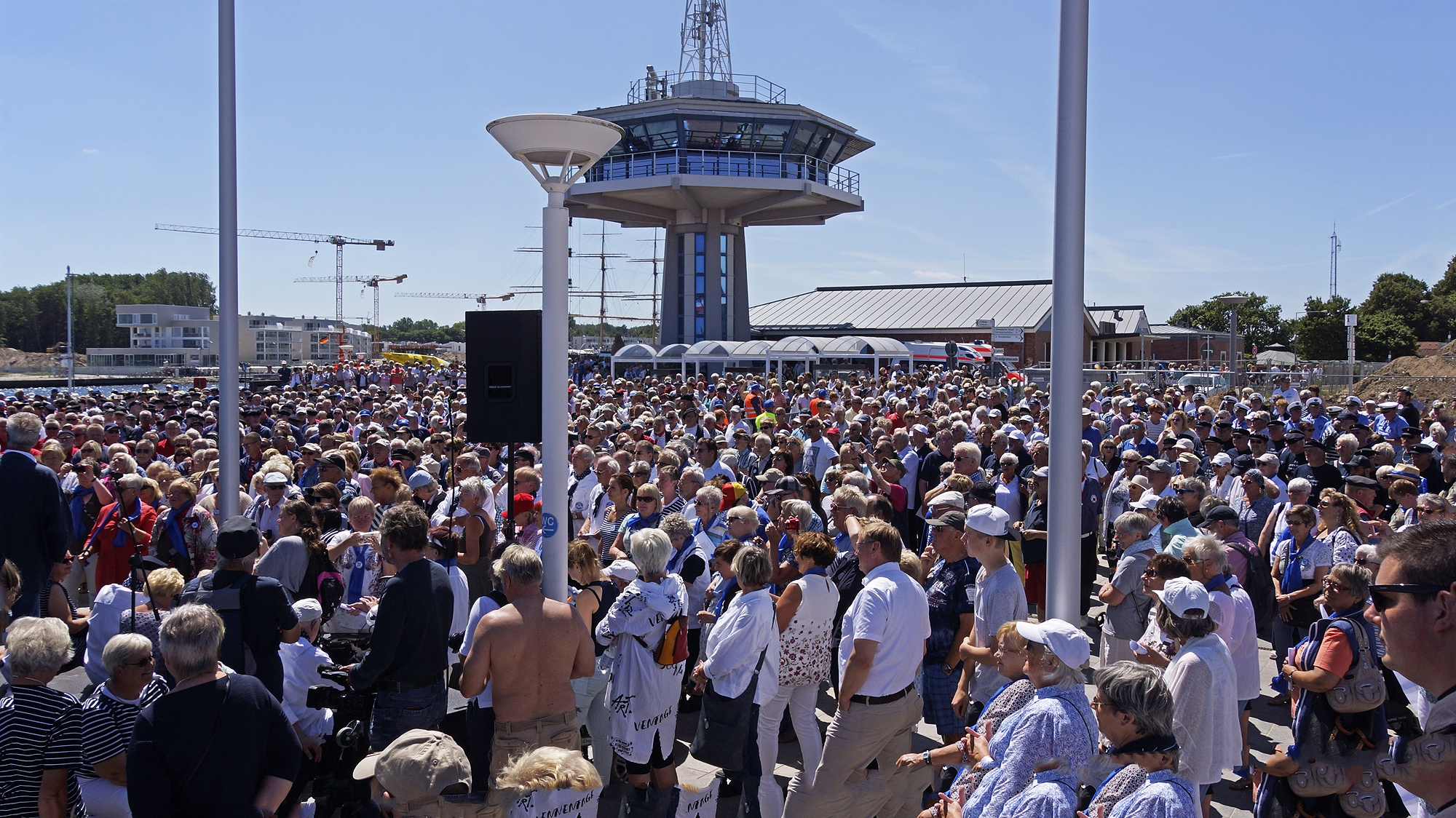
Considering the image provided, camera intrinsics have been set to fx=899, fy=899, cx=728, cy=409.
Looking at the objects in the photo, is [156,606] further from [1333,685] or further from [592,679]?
[1333,685]

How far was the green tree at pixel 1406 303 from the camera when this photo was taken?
2911 inches

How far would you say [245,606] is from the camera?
435 cm

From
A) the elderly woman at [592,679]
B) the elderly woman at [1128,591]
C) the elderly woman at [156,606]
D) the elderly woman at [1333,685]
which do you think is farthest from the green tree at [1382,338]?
the elderly woman at [156,606]

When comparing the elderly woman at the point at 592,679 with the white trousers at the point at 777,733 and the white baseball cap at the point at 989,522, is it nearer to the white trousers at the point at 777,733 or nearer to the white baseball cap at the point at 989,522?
the white trousers at the point at 777,733

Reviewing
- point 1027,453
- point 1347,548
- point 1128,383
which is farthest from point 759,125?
point 1347,548

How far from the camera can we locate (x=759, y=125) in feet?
141

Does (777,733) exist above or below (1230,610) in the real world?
below

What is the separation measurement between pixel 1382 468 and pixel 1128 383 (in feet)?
47.5

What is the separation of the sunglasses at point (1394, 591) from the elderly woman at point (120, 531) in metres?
8.46

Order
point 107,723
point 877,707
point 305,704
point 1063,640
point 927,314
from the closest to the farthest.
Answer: point 1063,640 → point 107,723 → point 877,707 → point 305,704 → point 927,314

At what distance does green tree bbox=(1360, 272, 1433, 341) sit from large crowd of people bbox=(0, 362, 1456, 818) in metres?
82.3

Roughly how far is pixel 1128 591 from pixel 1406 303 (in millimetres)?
87071

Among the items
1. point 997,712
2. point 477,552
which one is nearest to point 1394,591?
point 997,712

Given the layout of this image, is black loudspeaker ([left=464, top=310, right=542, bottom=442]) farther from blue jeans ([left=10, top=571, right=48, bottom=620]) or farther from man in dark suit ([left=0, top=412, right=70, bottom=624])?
blue jeans ([left=10, top=571, right=48, bottom=620])
